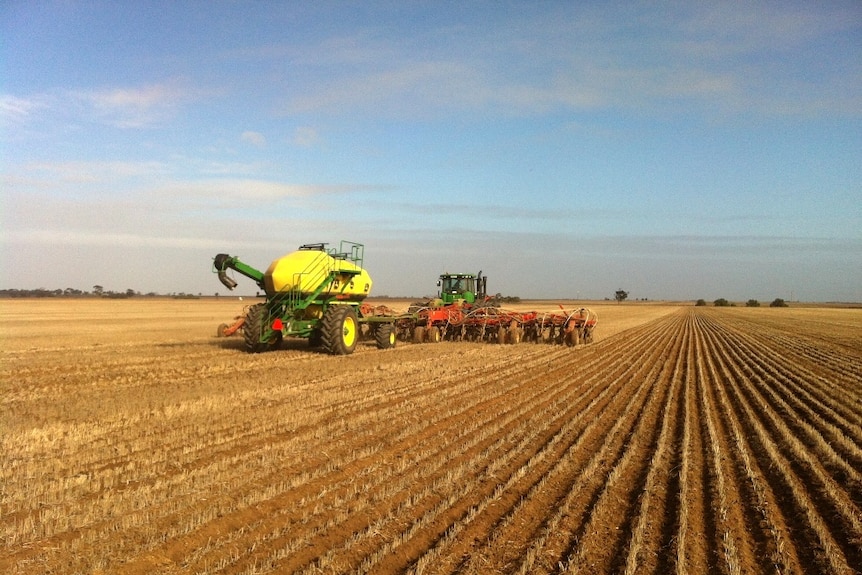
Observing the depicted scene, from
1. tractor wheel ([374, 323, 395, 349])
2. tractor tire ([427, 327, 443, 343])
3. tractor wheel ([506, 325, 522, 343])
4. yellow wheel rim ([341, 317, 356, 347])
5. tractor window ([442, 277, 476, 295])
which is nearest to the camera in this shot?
yellow wheel rim ([341, 317, 356, 347])

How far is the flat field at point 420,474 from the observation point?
4.15 meters

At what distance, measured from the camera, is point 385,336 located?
17.9m

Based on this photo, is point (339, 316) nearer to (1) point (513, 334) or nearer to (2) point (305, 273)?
(2) point (305, 273)

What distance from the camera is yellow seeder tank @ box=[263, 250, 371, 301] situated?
15.2m

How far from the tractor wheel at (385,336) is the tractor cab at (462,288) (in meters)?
6.04

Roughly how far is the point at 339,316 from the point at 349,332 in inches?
35.9

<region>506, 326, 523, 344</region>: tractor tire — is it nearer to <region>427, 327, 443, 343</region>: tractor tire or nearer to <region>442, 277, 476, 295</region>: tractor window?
<region>427, 327, 443, 343</region>: tractor tire

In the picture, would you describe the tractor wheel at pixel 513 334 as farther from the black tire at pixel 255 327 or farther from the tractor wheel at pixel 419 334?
the black tire at pixel 255 327

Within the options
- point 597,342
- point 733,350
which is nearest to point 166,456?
point 597,342

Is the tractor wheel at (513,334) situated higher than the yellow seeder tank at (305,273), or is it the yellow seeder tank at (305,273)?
the yellow seeder tank at (305,273)

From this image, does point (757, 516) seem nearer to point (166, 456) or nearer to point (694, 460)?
point (694, 460)

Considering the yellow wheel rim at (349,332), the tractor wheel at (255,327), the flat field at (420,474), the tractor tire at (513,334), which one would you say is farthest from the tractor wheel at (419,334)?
the flat field at (420,474)

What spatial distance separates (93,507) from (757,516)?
5.26 metres

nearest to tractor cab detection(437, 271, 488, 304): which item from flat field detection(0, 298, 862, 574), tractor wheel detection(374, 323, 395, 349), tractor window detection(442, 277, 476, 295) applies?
tractor window detection(442, 277, 476, 295)
